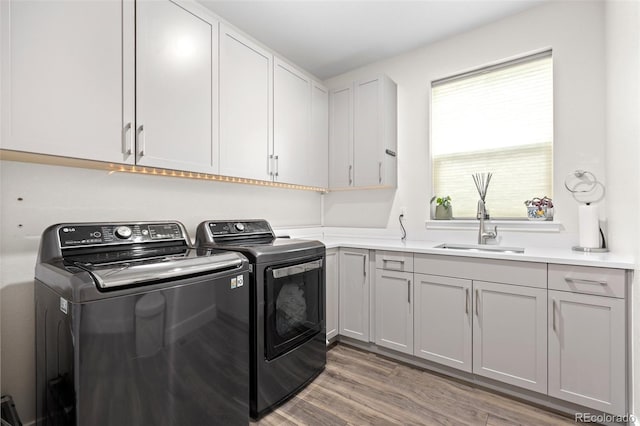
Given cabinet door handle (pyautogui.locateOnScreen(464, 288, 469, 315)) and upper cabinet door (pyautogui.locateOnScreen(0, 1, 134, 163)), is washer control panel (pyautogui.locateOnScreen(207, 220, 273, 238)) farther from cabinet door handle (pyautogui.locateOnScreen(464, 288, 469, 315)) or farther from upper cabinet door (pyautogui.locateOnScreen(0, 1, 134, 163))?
cabinet door handle (pyautogui.locateOnScreen(464, 288, 469, 315))

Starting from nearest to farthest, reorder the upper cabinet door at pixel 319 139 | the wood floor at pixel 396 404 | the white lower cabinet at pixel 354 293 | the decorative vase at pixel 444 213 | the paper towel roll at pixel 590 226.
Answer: the wood floor at pixel 396 404, the paper towel roll at pixel 590 226, the white lower cabinet at pixel 354 293, the decorative vase at pixel 444 213, the upper cabinet door at pixel 319 139

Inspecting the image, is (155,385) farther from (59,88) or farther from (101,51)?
(101,51)

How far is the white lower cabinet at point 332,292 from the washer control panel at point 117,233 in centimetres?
119

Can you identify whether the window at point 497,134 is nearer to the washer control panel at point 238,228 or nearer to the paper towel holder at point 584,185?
the paper towel holder at point 584,185

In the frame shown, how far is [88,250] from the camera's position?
143cm

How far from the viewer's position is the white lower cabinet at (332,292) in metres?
2.48

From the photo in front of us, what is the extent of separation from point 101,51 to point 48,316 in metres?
1.25

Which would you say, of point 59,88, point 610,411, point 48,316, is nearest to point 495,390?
point 610,411

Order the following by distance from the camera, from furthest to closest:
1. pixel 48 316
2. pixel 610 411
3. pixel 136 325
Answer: pixel 610 411
pixel 48 316
pixel 136 325

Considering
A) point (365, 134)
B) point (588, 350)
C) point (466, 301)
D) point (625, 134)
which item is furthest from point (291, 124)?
point (588, 350)

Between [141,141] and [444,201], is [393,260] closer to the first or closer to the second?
[444,201]

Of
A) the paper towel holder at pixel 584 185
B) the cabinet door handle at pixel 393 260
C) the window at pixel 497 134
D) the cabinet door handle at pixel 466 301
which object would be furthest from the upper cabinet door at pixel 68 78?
the paper towel holder at pixel 584 185

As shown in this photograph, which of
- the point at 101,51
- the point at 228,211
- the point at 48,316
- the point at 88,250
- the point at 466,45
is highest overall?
the point at 466,45

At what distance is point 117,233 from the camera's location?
1.55m
